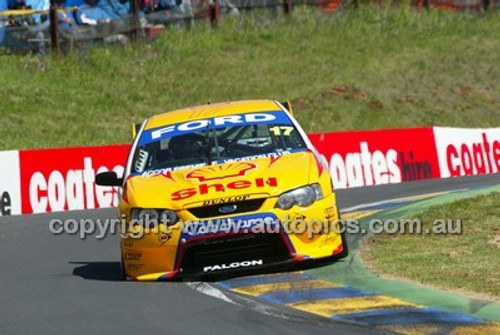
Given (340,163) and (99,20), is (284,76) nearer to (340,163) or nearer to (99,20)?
(99,20)

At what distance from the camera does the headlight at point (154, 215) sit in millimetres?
9625

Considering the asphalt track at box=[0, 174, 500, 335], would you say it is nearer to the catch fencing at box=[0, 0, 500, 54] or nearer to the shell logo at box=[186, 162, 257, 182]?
the shell logo at box=[186, 162, 257, 182]

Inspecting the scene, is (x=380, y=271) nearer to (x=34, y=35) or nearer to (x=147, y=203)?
(x=147, y=203)

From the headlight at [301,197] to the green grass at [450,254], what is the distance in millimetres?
718

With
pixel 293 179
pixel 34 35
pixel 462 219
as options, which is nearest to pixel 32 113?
pixel 34 35

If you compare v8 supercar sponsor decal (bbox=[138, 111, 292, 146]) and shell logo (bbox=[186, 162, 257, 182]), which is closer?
shell logo (bbox=[186, 162, 257, 182])

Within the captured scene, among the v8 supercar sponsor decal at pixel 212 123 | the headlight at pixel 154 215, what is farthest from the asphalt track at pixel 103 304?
the v8 supercar sponsor decal at pixel 212 123

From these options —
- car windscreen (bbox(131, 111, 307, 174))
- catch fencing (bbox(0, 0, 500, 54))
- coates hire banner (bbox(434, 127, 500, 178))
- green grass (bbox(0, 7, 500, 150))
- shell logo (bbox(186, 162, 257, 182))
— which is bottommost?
coates hire banner (bbox(434, 127, 500, 178))

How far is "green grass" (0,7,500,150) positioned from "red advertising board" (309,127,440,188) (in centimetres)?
657

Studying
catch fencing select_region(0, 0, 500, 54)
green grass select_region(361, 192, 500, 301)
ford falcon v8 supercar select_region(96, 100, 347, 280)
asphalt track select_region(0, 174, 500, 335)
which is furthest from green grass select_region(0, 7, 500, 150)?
ford falcon v8 supercar select_region(96, 100, 347, 280)

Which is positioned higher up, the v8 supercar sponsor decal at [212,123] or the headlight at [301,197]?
the v8 supercar sponsor decal at [212,123]

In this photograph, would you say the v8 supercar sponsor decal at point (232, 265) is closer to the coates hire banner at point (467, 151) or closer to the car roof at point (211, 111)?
the car roof at point (211, 111)

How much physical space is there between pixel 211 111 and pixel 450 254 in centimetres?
274

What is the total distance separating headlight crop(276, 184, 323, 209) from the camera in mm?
9609
